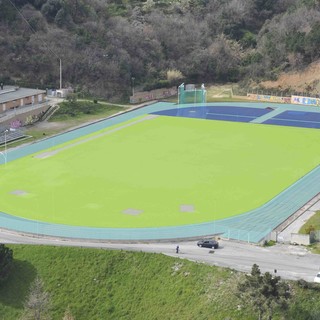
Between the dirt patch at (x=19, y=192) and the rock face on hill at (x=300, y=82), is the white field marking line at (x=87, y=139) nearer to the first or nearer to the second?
the dirt patch at (x=19, y=192)

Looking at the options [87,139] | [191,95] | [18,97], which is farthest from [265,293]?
[191,95]

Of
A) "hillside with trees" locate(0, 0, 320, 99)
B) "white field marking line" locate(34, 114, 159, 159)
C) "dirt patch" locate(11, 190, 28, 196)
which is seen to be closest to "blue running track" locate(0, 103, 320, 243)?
"white field marking line" locate(34, 114, 159, 159)

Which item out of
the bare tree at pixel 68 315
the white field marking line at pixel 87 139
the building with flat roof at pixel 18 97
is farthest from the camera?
the building with flat roof at pixel 18 97

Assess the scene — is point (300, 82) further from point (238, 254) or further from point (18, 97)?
point (238, 254)

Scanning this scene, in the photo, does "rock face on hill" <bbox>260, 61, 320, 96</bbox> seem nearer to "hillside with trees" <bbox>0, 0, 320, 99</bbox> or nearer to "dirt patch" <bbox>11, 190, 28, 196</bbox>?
"hillside with trees" <bbox>0, 0, 320, 99</bbox>

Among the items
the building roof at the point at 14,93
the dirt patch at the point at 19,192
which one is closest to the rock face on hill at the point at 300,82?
the building roof at the point at 14,93

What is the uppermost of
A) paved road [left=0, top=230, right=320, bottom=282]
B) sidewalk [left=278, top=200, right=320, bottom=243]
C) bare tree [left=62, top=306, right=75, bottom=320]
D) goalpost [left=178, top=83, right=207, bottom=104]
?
goalpost [left=178, top=83, right=207, bottom=104]

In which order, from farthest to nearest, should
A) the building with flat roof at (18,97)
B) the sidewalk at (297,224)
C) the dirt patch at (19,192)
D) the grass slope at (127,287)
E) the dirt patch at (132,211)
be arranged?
1. the building with flat roof at (18,97)
2. the dirt patch at (19,192)
3. the dirt patch at (132,211)
4. the sidewalk at (297,224)
5. the grass slope at (127,287)
